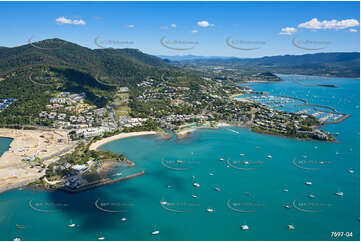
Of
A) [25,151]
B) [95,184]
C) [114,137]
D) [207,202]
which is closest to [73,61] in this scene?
[114,137]

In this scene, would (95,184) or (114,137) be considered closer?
(95,184)

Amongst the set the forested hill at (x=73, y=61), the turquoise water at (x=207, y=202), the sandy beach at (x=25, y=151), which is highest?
the forested hill at (x=73, y=61)

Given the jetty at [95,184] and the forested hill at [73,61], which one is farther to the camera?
the forested hill at [73,61]

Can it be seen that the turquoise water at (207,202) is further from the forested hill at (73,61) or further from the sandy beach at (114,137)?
the forested hill at (73,61)

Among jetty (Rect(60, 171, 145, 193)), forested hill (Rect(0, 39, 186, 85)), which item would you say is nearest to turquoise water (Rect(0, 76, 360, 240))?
jetty (Rect(60, 171, 145, 193))

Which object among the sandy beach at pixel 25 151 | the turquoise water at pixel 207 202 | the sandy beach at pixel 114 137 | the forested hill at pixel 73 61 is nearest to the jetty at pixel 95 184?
the turquoise water at pixel 207 202

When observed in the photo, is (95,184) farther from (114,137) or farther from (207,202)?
(114,137)

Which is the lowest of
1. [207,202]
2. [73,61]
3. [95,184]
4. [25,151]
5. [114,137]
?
[207,202]

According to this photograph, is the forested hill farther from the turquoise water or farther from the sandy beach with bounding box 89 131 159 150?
the turquoise water
